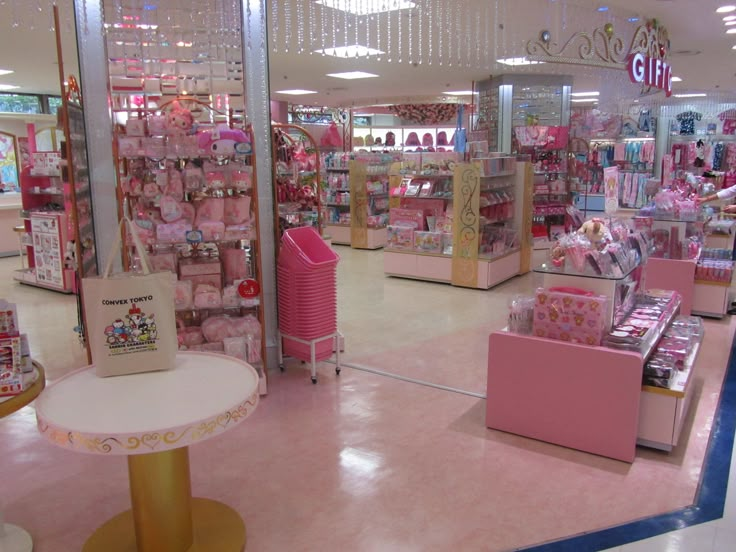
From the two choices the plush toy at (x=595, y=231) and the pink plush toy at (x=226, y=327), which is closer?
the plush toy at (x=595, y=231)

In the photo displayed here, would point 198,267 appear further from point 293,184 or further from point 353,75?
point 353,75

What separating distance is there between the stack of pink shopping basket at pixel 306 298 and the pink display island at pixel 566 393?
4.65 ft

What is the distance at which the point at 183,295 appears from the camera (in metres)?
A: 4.02

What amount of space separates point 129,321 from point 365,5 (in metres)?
4.49

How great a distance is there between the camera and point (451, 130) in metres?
17.2

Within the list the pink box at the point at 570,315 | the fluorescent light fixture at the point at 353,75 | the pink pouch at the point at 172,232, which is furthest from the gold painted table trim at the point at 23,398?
the fluorescent light fixture at the point at 353,75

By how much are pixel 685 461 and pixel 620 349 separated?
2.45 ft

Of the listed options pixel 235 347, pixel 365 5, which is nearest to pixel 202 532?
pixel 235 347

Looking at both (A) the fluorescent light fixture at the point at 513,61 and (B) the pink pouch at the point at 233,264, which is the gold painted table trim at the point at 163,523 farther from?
(A) the fluorescent light fixture at the point at 513,61

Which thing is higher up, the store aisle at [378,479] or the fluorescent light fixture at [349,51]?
the fluorescent light fixture at [349,51]

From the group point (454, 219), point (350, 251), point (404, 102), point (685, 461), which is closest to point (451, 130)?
point (404, 102)

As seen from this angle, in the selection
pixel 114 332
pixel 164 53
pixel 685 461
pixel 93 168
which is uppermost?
pixel 164 53

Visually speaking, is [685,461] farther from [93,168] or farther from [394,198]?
[394,198]

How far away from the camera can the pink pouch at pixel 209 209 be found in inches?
160
